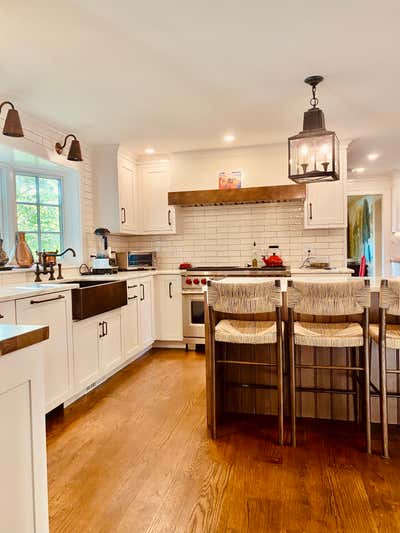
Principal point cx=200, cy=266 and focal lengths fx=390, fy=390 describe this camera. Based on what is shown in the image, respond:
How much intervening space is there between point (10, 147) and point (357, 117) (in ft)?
10.2

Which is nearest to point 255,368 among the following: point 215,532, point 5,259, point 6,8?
point 215,532

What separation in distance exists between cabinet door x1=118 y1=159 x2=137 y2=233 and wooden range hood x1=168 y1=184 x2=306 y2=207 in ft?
1.61

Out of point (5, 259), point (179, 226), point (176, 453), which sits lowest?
point (176, 453)

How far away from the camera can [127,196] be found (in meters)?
4.73

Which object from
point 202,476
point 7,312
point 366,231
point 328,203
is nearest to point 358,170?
point 328,203

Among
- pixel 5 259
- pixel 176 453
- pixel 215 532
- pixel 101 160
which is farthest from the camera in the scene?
pixel 101 160

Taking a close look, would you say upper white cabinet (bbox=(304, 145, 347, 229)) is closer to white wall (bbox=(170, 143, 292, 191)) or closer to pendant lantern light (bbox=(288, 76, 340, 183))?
white wall (bbox=(170, 143, 292, 191))

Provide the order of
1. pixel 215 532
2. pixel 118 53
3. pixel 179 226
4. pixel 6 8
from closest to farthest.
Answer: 1. pixel 215 532
2. pixel 6 8
3. pixel 118 53
4. pixel 179 226

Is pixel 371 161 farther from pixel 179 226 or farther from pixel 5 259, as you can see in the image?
pixel 5 259

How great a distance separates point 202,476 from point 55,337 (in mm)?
1339

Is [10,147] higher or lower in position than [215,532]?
higher

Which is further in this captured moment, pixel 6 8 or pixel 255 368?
pixel 255 368

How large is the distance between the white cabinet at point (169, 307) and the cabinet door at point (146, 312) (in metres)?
0.13

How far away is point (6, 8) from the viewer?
77.5 inches
